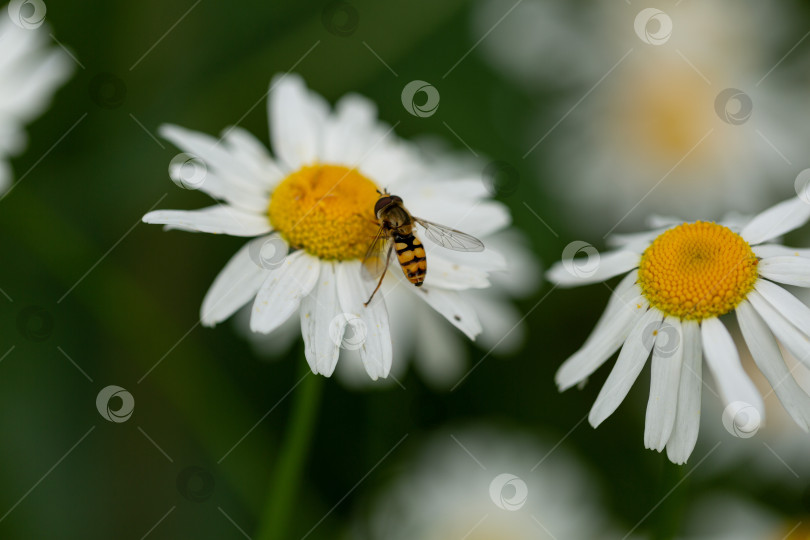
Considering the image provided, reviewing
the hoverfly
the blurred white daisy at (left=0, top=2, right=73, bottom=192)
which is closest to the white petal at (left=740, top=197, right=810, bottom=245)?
the hoverfly

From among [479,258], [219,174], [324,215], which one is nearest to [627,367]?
[479,258]

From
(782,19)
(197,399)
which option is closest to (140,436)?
(197,399)

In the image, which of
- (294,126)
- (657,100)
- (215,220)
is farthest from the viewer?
(657,100)

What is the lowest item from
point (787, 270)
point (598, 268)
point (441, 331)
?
point (441, 331)

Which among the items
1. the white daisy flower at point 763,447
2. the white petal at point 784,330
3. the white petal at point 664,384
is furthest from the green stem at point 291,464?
the white daisy flower at point 763,447

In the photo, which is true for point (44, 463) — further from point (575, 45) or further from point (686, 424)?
point (575, 45)

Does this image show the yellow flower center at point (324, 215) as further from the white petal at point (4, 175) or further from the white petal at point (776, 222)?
the white petal at point (4, 175)

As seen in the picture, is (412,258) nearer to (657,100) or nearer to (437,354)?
(437,354)
